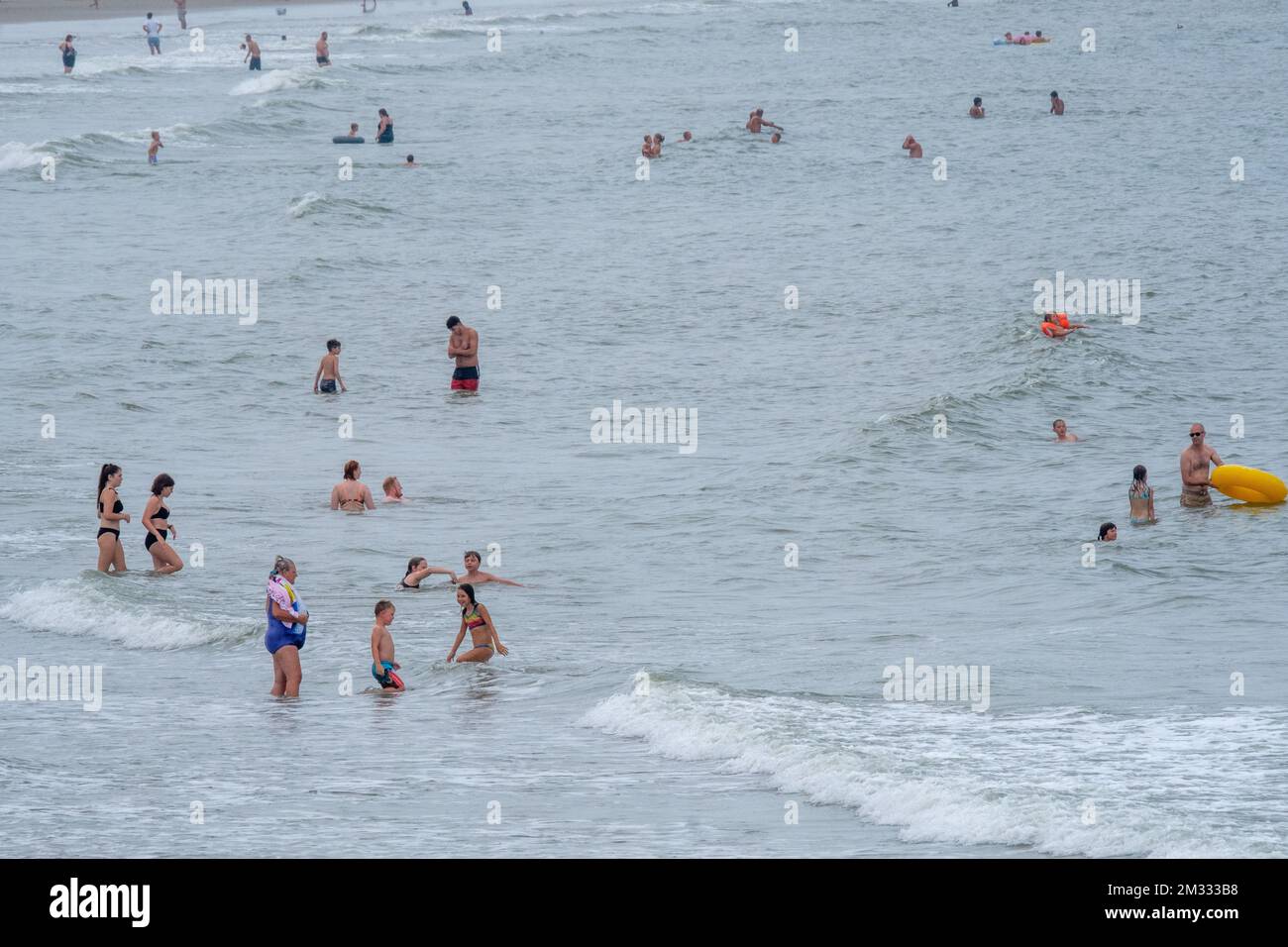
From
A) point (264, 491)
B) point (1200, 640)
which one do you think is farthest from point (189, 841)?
point (264, 491)

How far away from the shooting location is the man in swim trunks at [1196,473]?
22.2 meters

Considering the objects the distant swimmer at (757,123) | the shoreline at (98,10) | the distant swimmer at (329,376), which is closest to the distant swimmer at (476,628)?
the distant swimmer at (329,376)

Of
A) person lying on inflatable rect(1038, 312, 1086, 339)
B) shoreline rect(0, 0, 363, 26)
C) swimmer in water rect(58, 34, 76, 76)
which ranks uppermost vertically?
shoreline rect(0, 0, 363, 26)

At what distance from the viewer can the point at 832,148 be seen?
51906 millimetres

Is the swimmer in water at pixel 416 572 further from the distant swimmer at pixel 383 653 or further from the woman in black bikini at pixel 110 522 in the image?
the distant swimmer at pixel 383 653

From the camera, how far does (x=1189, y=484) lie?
22.2 m

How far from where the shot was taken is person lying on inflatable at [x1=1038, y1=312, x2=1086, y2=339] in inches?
1277

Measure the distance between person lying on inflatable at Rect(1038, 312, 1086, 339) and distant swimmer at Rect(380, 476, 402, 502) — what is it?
45.6ft

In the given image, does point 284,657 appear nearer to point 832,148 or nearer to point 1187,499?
point 1187,499

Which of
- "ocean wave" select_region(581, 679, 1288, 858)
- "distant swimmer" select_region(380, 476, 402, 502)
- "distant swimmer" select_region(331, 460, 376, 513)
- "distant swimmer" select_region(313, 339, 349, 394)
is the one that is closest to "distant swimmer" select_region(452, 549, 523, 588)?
"distant swimmer" select_region(331, 460, 376, 513)

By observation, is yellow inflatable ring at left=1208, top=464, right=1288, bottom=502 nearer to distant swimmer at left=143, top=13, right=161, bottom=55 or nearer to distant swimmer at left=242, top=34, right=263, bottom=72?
distant swimmer at left=242, top=34, right=263, bottom=72

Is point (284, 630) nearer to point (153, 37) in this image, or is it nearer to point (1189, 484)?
point (1189, 484)
